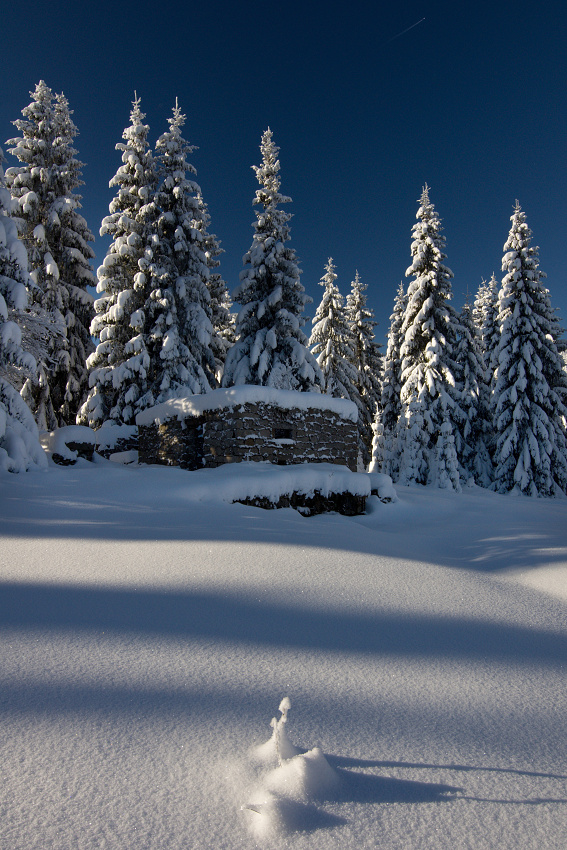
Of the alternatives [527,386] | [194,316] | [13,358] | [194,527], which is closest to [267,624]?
[194,527]

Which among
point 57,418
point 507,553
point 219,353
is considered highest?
point 219,353

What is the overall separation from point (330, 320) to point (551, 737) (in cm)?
2339

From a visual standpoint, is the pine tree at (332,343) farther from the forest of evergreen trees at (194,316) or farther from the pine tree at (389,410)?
the forest of evergreen trees at (194,316)

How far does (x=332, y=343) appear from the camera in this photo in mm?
24047

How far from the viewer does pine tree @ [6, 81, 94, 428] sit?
56.3ft

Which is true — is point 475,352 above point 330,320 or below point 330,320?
below

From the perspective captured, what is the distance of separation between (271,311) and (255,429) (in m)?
9.69

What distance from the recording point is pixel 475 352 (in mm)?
21984

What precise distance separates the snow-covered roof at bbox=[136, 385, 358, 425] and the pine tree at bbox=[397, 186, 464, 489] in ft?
25.5

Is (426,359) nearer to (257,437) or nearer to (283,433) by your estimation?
(283,433)

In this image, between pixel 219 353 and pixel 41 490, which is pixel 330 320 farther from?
pixel 41 490

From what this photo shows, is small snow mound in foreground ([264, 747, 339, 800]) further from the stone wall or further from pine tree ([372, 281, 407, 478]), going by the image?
pine tree ([372, 281, 407, 478])

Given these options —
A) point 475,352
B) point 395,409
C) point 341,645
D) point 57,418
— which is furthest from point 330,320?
point 341,645

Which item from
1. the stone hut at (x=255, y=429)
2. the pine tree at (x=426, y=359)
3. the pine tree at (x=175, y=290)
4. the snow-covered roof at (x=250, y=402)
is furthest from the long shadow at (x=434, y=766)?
the pine tree at (x=426, y=359)
